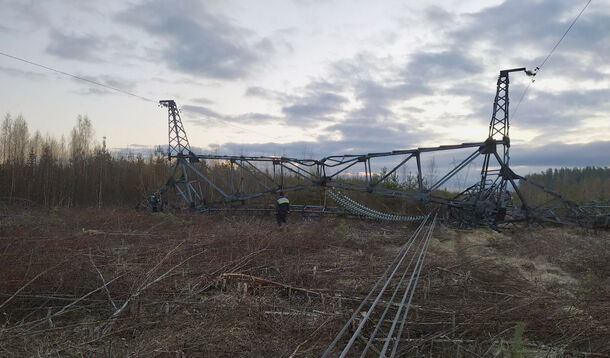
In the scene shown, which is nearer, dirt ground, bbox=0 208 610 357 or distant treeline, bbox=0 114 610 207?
dirt ground, bbox=0 208 610 357

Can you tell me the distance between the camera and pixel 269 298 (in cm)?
565

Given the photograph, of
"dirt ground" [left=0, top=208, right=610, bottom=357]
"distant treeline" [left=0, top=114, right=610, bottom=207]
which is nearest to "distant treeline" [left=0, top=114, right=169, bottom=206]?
"distant treeline" [left=0, top=114, right=610, bottom=207]

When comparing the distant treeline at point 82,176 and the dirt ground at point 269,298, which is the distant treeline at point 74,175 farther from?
the dirt ground at point 269,298

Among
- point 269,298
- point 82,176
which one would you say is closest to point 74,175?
point 82,176

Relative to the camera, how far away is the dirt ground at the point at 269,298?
4.05 meters

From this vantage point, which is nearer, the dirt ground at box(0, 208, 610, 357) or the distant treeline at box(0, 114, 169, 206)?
the dirt ground at box(0, 208, 610, 357)

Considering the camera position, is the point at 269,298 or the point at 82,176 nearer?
the point at 269,298

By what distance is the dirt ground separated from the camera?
4.05m

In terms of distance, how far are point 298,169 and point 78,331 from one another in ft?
37.8

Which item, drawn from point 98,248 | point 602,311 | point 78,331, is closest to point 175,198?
point 98,248

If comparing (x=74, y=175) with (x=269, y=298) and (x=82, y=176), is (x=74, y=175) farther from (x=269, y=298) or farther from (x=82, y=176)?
(x=269, y=298)

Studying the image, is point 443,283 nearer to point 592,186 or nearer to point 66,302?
point 66,302

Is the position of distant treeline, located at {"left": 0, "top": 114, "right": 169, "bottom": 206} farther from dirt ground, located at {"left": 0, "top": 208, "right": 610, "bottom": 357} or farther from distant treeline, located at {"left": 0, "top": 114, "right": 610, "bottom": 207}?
dirt ground, located at {"left": 0, "top": 208, "right": 610, "bottom": 357}

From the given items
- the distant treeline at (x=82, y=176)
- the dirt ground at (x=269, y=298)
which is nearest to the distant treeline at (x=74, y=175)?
the distant treeline at (x=82, y=176)
